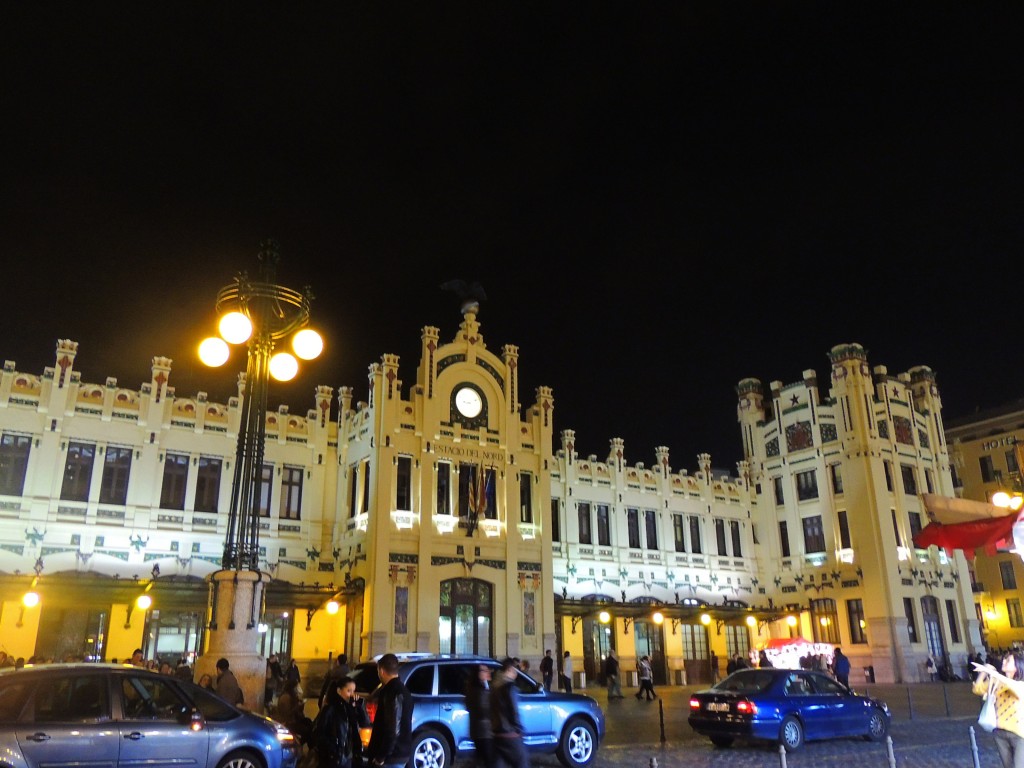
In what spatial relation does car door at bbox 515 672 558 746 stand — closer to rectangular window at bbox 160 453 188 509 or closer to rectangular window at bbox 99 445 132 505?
rectangular window at bbox 160 453 188 509

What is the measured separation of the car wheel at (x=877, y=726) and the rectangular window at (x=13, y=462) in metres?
25.2

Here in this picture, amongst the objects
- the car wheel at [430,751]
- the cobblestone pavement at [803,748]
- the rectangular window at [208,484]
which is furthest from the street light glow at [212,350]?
the rectangular window at [208,484]

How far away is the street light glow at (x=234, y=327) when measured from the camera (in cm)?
1329

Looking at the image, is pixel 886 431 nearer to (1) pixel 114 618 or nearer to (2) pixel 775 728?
(2) pixel 775 728

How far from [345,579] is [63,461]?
10.4 metres

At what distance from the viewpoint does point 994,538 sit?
1162cm

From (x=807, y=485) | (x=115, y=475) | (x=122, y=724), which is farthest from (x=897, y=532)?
(x=122, y=724)

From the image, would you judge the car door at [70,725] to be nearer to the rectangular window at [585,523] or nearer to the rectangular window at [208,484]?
the rectangular window at [208,484]

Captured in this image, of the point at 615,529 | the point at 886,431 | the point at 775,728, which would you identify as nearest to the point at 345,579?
the point at 615,529

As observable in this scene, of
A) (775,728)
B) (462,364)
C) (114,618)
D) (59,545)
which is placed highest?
(462,364)

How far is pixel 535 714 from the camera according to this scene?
530 inches

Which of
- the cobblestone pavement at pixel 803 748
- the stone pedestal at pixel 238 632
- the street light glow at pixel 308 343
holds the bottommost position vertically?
the cobblestone pavement at pixel 803 748

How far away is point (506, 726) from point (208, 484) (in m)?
23.0

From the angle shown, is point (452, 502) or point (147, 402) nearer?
point (147, 402)
